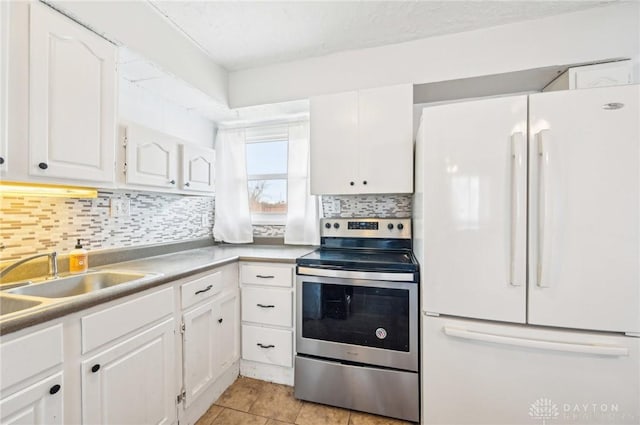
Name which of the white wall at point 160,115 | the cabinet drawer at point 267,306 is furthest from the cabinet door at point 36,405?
the white wall at point 160,115

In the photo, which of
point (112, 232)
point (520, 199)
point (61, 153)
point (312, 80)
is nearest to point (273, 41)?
point (312, 80)

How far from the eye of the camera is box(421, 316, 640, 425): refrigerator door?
120 centimetres

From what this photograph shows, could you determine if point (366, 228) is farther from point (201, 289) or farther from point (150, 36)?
point (150, 36)

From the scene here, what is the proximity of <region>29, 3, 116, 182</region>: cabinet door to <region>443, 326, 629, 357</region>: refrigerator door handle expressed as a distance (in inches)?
77.8

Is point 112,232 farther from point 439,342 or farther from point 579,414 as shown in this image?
point 579,414

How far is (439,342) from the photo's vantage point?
1439 mm

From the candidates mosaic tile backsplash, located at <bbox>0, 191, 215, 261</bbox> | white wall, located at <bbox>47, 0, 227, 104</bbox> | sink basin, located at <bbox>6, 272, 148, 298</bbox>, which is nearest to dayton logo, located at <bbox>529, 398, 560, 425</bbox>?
sink basin, located at <bbox>6, 272, 148, 298</bbox>

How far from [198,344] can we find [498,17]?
108 inches

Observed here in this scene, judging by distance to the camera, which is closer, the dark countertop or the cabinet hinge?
the dark countertop

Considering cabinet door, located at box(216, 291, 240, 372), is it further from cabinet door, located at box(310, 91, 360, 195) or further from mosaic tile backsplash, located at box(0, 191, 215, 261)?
cabinet door, located at box(310, 91, 360, 195)

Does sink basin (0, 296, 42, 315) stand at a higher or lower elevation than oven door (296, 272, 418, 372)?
higher

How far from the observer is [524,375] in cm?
131

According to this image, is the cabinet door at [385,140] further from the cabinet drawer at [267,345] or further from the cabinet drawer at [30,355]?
the cabinet drawer at [30,355]

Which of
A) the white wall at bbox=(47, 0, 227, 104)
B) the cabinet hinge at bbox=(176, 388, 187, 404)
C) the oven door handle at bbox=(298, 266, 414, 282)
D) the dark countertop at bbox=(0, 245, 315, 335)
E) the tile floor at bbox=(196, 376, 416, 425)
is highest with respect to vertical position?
the white wall at bbox=(47, 0, 227, 104)
